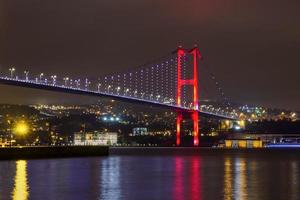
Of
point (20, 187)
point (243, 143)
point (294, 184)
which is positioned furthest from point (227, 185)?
point (243, 143)

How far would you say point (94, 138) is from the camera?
113 metres

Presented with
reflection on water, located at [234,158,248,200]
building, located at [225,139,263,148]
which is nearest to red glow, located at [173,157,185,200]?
reflection on water, located at [234,158,248,200]

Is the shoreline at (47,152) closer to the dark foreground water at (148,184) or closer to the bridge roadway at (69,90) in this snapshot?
the bridge roadway at (69,90)

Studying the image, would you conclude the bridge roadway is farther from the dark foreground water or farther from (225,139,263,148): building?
(225,139,263,148): building

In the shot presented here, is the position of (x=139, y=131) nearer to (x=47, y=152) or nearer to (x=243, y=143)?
(x=243, y=143)

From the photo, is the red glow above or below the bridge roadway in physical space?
below

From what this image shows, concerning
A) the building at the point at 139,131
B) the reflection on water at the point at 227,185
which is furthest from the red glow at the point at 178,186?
the building at the point at 139,131

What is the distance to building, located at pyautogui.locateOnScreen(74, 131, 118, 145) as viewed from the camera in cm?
10946

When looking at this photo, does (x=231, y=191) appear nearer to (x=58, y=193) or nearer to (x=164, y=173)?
(x=58, y=193)

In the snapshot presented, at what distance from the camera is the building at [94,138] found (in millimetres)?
109456

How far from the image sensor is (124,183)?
3288 centimetres

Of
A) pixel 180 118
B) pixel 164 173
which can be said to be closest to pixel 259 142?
pixel 180 118

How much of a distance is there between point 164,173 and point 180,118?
4112cm

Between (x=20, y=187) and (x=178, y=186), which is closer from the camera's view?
(x=20, y=187)
